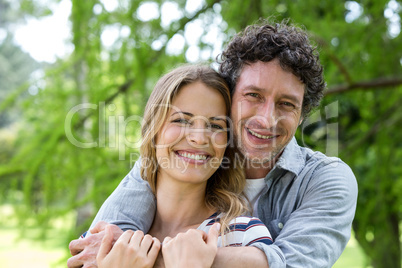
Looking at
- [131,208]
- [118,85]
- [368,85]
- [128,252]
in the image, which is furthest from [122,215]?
[368,85]

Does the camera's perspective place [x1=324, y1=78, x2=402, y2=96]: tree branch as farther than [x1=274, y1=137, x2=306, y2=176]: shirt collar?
Yes

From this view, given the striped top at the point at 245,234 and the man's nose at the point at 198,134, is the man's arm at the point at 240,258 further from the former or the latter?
the man's nose at the point at 198,134

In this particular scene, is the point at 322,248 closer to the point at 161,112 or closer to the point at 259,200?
the point at 259,200

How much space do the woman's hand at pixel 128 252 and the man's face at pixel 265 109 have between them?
26.8 inches

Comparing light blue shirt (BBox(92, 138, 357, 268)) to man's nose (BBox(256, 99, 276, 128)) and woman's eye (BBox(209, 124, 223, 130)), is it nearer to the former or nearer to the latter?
man's nose (BBox(256, 99, 276, 128))

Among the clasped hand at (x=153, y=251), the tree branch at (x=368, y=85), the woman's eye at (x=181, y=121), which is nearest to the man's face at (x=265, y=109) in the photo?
the woman's eye at (x=181, y=121)

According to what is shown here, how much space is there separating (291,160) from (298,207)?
0.23 metres

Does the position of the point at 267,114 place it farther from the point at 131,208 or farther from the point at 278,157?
the point at 131,208

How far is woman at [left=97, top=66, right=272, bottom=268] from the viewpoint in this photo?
1613 mm

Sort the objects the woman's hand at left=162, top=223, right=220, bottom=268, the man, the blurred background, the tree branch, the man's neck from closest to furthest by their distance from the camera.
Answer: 1. the woman's hand at left=162, top=223, right=220, bottom=268
2. the man
3. the man's neck
4. the blurred background
5. the tree branch

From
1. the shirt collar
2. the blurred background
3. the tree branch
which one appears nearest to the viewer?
the shirt collar

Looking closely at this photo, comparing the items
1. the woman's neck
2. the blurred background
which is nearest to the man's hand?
the woman's neck

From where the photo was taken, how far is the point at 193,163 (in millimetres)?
1651

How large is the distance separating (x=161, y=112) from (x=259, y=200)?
55cm
